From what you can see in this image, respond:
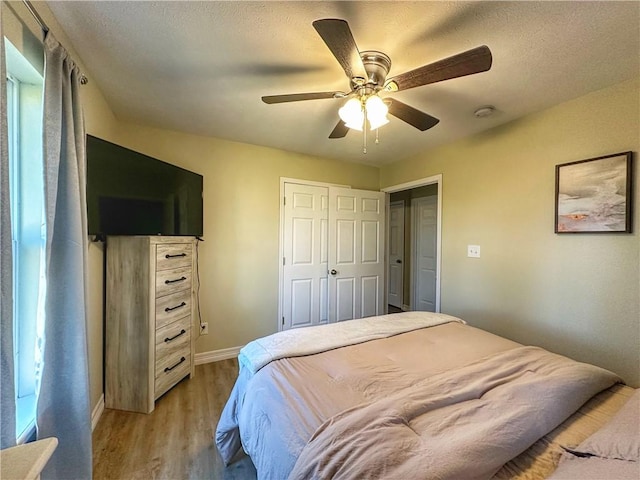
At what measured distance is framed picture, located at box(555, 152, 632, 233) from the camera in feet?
5.88

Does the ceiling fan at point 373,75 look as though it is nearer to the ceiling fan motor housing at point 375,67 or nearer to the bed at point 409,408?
the ceiling fan motor housing at point 375,67

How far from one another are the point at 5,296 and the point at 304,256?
8.51 ft

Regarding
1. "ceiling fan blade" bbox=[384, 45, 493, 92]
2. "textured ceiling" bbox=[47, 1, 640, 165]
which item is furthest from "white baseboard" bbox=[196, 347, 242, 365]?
"ceiling fan blade" bbox=[384, 45, 493, 92]

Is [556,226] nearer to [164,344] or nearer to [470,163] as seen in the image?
[470,163]

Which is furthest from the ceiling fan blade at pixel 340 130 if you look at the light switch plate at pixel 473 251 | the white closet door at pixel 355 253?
the light switch plate at pixel 473 251

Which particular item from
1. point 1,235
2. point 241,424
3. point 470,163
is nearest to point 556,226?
point 470,163

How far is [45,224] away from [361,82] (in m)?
1.65

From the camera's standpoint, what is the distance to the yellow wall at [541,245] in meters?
1.83

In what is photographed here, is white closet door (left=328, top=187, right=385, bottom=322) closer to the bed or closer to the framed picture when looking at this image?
the bed

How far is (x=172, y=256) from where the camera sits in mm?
2219

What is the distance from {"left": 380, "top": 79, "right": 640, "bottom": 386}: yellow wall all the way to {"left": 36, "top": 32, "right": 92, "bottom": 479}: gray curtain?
299 cm

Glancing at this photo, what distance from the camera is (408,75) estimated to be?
139 cm

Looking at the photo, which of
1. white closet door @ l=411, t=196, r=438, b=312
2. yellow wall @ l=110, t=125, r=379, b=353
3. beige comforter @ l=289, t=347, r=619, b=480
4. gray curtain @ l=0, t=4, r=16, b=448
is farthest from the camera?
white closet door @ l=411, t=196, r=438, b=312

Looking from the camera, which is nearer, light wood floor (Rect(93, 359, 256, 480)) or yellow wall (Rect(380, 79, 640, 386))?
light wood floor (Rect(93, 359, 256, 480))
